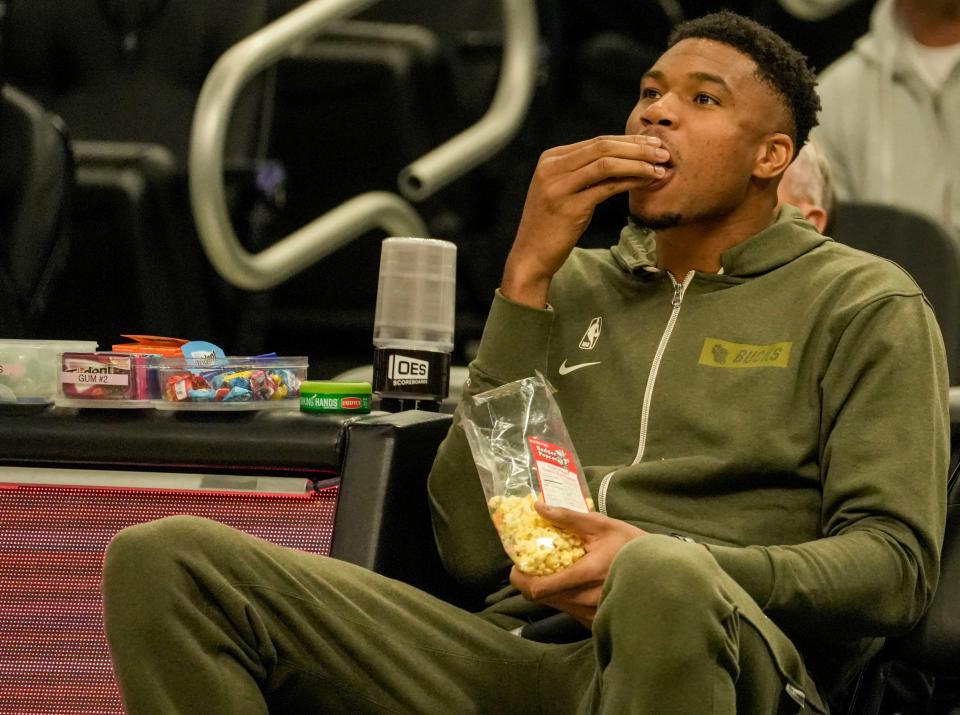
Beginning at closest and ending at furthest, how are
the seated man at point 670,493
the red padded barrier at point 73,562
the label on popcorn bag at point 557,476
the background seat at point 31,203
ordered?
the seated man at point 670,493 → the label on popcorn bag at point 557,476 → the red padded barrier at point 73,562 → the background seat at point 31,203

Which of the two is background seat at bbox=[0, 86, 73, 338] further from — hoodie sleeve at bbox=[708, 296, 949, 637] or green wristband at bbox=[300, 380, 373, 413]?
hoodie sleeve at bbox=[708, 296, 949, 637]

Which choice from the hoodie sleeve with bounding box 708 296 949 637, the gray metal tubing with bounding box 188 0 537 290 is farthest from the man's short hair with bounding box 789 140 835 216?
the gray metal tubing with bounding box 188 0 537 290

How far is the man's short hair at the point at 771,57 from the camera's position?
1.56 metres

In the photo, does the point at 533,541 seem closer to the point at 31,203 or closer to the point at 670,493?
the point at 670,493

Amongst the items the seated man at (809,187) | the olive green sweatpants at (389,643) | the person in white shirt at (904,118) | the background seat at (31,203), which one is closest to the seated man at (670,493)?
the olive green sweatpants at (389,643)

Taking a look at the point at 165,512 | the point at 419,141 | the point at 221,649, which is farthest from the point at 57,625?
the point at 419,141

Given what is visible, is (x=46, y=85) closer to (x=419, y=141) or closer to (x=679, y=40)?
(x=419, y=141)

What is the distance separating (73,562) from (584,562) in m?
0.66

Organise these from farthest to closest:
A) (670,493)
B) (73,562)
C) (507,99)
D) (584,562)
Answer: (507,99), (73,562), (670,493), (584,562)

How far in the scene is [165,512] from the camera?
5.15 ft

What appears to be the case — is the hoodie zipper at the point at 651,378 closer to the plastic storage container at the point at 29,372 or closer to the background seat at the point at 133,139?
the plastic storage container at the point at 29,372

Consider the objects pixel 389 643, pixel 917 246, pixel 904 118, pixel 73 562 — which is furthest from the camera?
pixel 904 118

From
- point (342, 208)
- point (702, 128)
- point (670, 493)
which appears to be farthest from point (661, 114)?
point (342, 208)

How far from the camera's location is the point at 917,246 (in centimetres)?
228
